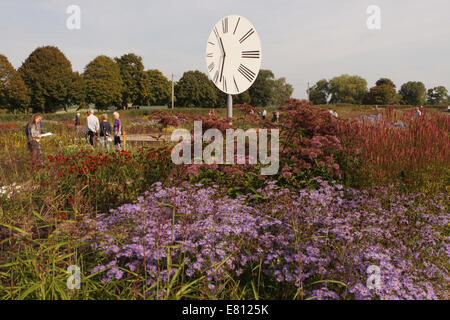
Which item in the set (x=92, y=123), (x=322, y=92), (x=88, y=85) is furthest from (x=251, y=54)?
(x=322, y=92)

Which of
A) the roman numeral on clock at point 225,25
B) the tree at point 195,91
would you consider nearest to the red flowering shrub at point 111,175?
the roman numeral on clock at point 225,25

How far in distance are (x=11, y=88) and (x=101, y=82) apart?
11.0m

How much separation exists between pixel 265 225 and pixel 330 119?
2349 mm

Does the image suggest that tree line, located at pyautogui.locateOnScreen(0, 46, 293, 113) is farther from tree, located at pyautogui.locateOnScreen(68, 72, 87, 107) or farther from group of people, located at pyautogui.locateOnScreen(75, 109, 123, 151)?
group of people, located at pyautogui.locateOnScreen(75, 109, 123, 151)

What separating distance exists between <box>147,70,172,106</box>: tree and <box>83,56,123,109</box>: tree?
11.7m

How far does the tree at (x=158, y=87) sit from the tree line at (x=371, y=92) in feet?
118

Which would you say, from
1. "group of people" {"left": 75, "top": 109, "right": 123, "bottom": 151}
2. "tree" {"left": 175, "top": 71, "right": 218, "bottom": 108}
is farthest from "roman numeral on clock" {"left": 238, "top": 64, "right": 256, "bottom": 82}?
"tree" {"left": 175, "top": 71, "right": 218, "bottom": 108}

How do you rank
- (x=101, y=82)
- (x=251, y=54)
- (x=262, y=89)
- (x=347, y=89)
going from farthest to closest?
(x=347, y=89) < (x=262, y=89) < (x=101, y=82) < (x=251, y=54)

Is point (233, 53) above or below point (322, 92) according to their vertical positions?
below

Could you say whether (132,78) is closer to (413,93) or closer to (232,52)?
(232,52)

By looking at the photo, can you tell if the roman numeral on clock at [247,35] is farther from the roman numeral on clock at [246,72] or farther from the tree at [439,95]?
the tree at [439,95]

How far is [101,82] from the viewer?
46125 mm
